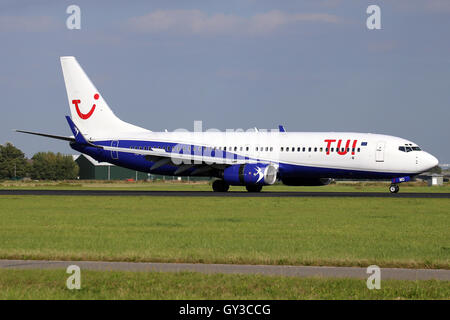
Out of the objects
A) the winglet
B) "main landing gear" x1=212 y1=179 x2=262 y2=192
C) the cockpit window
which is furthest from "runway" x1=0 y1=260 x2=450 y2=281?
the winglet

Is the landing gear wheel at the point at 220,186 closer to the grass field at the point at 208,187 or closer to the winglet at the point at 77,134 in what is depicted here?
the grass field at the point at 208,187

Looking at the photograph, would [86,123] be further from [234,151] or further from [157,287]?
[157,287]

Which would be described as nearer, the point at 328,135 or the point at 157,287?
the point at 157,287

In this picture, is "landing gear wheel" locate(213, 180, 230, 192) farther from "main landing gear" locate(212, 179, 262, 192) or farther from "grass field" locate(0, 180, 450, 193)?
"grass field" locate(0, 180, 450, 193)

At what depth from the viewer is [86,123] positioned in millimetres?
58625

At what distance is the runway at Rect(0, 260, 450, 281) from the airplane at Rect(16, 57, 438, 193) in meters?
32.8

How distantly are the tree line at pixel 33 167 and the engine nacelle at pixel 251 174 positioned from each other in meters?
118

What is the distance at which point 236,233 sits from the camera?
23359 mm

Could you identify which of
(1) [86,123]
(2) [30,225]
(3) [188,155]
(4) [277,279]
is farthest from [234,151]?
(4) [277,279]

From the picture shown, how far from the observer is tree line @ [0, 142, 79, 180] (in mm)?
167250

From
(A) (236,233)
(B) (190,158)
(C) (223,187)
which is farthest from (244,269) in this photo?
(C) (223,187)

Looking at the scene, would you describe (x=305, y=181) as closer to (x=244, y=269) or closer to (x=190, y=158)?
(x=190, y=158)

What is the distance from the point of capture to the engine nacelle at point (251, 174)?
48.8 metres

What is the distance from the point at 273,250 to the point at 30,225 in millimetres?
11362
